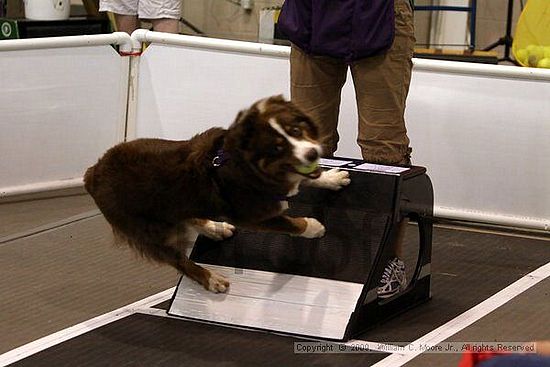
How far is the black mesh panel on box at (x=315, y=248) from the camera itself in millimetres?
3836

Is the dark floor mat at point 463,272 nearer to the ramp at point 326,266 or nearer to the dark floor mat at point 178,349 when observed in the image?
the ramp at point 326,266

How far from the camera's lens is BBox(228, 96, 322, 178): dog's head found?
3428mm

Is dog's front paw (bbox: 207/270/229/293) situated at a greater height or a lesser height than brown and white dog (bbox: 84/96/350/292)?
lesser

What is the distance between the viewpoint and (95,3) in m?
8.37

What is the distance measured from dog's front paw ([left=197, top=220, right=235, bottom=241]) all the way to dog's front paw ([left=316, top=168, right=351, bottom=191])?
16.2 inches

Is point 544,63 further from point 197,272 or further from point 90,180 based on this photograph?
point 90,180

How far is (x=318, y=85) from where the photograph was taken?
411 centimetres

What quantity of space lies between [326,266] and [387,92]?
2.26ft

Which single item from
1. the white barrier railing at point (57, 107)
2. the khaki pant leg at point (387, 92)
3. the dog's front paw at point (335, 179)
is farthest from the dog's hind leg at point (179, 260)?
the white barrier railing at point (57, 107)

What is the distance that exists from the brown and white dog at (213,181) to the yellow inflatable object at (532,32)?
3.62m

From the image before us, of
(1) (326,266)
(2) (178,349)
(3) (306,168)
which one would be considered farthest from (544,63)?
(2) (178,349)

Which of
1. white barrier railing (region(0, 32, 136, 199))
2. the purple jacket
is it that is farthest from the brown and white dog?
white barrier railing (region(0, 32, 136, 199))

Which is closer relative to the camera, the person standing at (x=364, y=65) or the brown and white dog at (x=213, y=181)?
the brown and white dog at (x=213, y=181)

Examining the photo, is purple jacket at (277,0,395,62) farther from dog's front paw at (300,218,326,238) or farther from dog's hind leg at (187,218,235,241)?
dog's hind leg at (187,218,235,241)
